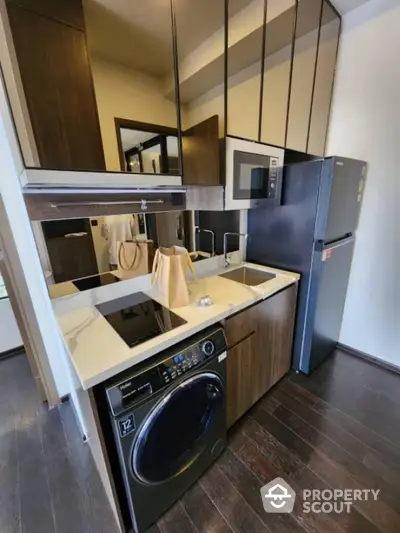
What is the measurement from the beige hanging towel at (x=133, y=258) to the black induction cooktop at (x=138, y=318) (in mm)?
146

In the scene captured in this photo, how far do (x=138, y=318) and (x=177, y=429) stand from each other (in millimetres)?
555

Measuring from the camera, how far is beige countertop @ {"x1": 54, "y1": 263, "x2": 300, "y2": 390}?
875 mm

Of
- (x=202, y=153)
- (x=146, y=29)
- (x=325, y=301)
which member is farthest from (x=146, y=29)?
(x=325, y=301)

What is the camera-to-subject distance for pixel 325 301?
1867mm

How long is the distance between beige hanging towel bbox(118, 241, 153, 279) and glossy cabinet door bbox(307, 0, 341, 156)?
1680 millimetres

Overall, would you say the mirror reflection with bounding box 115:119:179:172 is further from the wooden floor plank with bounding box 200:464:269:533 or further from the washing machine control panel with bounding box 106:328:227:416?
the wooden floor plank with bounding box 200:464:269:533

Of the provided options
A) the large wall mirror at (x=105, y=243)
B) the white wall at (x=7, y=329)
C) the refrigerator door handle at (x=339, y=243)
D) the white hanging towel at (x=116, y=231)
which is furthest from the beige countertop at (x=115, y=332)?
the white wall at (x=7, y=329)

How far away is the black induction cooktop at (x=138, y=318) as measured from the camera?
1.06m

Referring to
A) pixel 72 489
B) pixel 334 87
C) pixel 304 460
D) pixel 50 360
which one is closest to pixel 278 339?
pixel 304 460

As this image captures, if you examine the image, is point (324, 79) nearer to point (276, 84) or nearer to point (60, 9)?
point (276, 84)

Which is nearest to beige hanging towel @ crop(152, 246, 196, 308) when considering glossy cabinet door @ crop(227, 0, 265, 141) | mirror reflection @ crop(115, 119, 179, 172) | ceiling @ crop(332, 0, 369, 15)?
mirror reflection @ crop(115, 119, 179, 172)

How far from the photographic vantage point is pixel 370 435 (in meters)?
1.53

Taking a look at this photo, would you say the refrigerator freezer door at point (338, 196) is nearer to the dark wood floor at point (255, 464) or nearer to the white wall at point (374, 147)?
the white wall at point (374, 147)

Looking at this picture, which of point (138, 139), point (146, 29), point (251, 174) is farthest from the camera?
point (251, 174)
